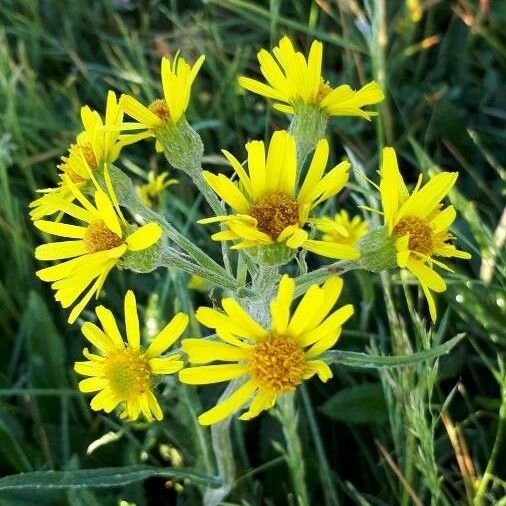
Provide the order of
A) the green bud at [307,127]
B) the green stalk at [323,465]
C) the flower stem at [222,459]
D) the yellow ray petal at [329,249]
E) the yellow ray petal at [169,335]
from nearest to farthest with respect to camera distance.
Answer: the yellow ray petal at [329,249] < the yellow ray petal at [169,335] < the green bud at [307,127] < the flower stem at [222,459] < the green stalk at [323,465]

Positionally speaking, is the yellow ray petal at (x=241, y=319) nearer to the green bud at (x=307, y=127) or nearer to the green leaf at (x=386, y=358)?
the green leaf at (x=386, y=358)

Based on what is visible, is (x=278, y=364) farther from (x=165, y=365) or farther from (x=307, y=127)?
(x=307, y=127)

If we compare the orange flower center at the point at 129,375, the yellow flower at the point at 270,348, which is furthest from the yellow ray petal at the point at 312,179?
the orange flower center at the point at 129,375

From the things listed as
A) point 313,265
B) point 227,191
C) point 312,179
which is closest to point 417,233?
point 312,179

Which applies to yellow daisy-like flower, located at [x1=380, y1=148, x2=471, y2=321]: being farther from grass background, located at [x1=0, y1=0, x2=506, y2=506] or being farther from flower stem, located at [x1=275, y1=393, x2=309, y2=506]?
flower stem, located at [x1=275, y1=393, x2=309, y2=506]

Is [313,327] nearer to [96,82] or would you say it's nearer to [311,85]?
[311,85]

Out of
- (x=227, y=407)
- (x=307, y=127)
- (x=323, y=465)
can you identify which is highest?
(x=307, y=127)
